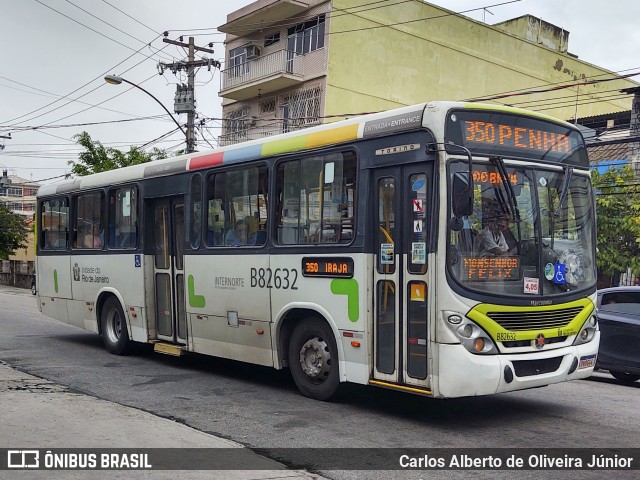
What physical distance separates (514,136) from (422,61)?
82.1 ft

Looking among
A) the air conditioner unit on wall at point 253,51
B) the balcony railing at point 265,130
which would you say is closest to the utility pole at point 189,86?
the balcony railing at point 265,130

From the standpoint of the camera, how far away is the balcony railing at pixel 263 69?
30.2 metres

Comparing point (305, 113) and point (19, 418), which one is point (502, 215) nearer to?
point (19, 418)

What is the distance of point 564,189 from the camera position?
8297 mm

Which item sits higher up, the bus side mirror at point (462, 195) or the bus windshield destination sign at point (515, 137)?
the bus windshield destination sign at point (515, 137)

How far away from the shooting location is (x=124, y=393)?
9.50 metres

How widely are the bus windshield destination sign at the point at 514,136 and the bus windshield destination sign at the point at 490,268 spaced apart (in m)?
1.11

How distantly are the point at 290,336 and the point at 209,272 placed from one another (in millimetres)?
1884

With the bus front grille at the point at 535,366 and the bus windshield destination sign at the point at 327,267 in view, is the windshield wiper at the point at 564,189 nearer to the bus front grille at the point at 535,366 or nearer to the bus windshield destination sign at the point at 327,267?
the bus front grille at the point at 535,366

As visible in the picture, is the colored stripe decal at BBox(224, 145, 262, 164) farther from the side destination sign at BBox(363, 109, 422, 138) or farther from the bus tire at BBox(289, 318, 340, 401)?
the bus tire at BBox(289, 318, 340, 401)

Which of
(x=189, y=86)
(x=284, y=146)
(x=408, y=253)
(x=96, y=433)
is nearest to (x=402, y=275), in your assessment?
(x=408, y=253)

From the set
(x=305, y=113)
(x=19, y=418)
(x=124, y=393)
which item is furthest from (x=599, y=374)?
(x=305, y=113)

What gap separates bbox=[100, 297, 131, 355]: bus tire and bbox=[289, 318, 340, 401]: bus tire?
181 inches

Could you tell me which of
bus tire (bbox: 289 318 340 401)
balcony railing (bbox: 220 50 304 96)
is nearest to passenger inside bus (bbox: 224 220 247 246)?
bus tire (bbox: 289 318 340 401)
